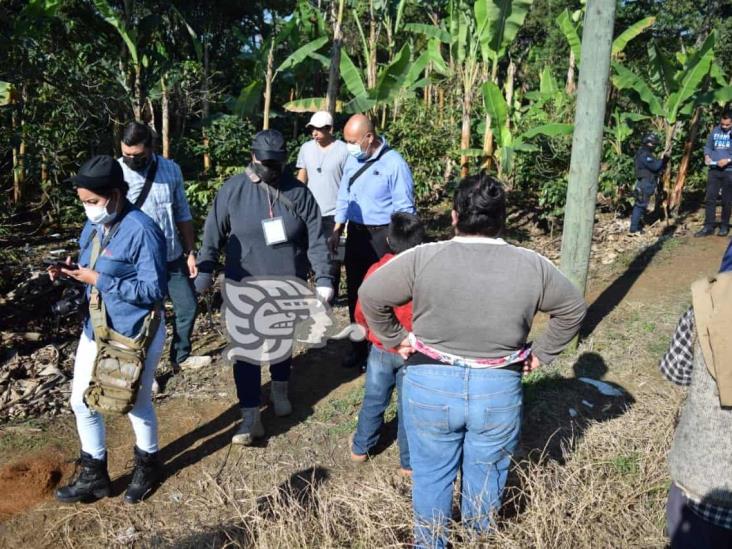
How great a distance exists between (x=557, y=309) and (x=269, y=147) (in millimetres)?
1955

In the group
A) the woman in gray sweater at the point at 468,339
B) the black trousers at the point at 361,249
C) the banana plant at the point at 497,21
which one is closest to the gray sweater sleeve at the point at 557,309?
the woman in gray sweater at the point at 468,339

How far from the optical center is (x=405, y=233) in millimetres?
3174

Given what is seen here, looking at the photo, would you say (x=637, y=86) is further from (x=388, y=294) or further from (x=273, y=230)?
(x=388, y=294)

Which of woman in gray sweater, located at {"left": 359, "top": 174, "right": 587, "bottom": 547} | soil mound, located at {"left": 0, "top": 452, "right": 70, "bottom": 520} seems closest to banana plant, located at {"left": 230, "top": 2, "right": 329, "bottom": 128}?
soil mound, located at {"left": 0, "top": 452, "right": 70, "bottom": 520}

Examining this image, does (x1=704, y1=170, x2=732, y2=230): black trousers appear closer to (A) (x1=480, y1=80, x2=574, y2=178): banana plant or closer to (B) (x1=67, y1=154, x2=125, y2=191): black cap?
(A) (x1=480, y1=80, x2=574, y2=178): banana plant

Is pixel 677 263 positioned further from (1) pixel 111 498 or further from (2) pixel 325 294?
(1) pixel 111 498

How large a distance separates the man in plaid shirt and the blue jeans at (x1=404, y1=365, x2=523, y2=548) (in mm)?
544

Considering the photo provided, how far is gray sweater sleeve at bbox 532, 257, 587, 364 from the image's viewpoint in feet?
7.35

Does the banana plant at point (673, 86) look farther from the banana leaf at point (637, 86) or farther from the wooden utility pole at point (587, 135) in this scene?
the wooden utility pole at point (587, 135)

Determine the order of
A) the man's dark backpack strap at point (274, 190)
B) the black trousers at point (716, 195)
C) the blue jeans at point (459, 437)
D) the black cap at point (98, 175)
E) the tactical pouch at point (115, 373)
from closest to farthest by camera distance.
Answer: the blue jeans at point (459, 437) < the black cap at point (98, 175) < the tactical pouch at point (115, 373) < the man's dark backpack strap at point (274, 190) < the black trousers at point (716, 195)

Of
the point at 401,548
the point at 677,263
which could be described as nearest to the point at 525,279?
the point at 401,548

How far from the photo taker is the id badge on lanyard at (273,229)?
3734mm

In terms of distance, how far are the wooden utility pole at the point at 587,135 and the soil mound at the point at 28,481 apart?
3558 mm

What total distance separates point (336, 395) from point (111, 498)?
168 cm
